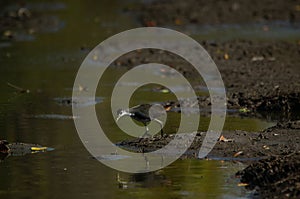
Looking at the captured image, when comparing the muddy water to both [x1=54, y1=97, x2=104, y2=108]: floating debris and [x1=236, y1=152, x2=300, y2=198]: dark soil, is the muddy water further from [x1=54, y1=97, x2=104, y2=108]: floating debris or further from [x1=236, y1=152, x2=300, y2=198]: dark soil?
[x1=236, y1=152, x2=300, y2=198]: dark soil

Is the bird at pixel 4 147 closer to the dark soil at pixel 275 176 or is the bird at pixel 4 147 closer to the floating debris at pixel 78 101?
the dark soil at pixel 275 176

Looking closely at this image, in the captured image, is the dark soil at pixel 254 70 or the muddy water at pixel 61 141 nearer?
the muddy water at pixel 61 141

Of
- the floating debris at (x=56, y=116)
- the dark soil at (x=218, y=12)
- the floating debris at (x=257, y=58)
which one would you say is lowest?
the floating debris at (x=56, y=116)

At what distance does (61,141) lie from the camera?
11.9 m

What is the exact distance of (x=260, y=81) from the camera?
1570 cm

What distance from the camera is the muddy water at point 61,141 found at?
9.45m

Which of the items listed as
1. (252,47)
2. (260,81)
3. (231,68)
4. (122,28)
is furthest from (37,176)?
(122,28)

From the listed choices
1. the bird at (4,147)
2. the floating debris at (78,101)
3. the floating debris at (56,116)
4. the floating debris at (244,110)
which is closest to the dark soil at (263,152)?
the bird at (4,147)

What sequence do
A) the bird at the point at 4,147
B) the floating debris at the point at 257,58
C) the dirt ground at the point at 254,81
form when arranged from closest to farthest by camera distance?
the dirt ground at the point at 254,81 → the bird at the point at 4,147 → the floating debris at the point at 257,58

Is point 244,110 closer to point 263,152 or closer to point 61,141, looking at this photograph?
point 263,152

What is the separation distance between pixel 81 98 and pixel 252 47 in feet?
17.7

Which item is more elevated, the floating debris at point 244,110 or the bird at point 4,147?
the floating debris at point 244,110

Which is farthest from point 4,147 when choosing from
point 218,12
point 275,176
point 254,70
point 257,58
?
point 218,12

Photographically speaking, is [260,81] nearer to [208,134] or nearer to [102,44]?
[208,134]
